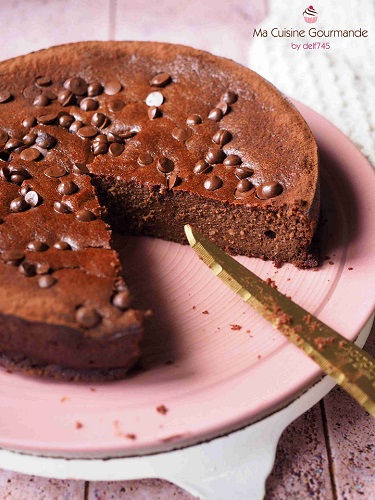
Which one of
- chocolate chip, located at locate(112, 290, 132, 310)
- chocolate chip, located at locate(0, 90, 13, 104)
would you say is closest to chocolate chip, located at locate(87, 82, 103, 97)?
chocolate chip, located at locate(0, 90, 13, 104)

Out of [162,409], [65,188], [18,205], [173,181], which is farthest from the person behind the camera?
[173,181]

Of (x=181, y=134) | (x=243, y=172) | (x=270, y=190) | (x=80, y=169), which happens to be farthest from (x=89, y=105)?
(x=270, y=190)

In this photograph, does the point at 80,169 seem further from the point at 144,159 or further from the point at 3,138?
the point at 3,138

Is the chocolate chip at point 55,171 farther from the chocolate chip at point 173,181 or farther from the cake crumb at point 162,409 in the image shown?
the cake crumb at point 162,409

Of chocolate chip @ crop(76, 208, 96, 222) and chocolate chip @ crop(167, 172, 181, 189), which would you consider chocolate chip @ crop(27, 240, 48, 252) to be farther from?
chocolate chip @ crop(167, 172, 181, 189)

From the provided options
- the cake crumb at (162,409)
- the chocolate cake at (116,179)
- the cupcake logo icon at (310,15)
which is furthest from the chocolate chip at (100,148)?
the cupcake logo icon at (310,15)
